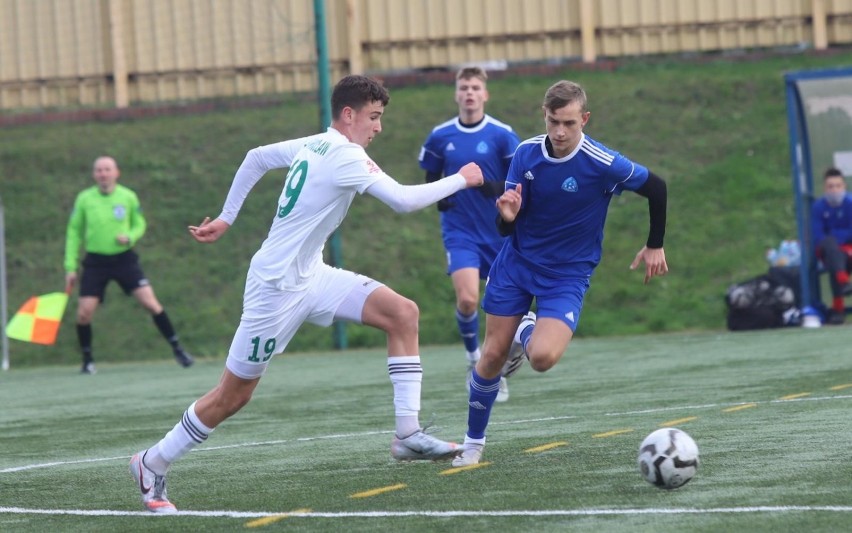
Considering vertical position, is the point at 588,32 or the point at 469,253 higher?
the point at 588,32

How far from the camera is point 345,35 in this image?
21.5 m

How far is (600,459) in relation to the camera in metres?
6.95

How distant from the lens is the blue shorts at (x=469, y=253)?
1080cm

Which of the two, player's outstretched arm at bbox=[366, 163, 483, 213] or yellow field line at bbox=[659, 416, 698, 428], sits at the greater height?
player's outstretched arm at bbox=[366, 163, 483, 213]

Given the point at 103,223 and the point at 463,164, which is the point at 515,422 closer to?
the point at 463,164

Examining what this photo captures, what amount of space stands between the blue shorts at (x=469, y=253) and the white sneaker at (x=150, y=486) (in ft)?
15.6

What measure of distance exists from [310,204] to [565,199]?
4.12 feet

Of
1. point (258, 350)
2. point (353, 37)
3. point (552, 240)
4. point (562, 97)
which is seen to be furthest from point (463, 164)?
point (353, 37)

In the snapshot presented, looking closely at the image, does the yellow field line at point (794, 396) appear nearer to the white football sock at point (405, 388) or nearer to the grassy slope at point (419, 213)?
the white football sock at point (405, 388)

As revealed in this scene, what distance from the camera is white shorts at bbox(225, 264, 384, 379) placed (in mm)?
6480

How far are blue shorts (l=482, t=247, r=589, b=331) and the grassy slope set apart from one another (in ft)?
32.0

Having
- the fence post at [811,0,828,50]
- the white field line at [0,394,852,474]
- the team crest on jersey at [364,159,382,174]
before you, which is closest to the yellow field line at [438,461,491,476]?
the team crest on jersey at [364,159,382,174]

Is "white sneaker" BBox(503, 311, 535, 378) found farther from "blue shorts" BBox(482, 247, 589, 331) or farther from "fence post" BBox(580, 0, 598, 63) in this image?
"fence post" BBox(580, 0, 598, 63)

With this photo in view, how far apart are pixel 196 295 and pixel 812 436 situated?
12.1 meters
